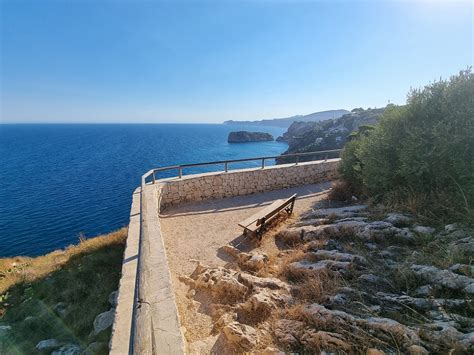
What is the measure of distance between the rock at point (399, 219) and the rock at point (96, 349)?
20.6ft

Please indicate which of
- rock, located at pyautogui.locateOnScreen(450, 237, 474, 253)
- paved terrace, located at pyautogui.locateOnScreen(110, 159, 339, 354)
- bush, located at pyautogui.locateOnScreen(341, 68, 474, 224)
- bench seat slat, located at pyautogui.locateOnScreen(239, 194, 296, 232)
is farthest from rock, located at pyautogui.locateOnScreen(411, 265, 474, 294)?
bench seat slat, located at pyautogui.locateOnScreen(239, 194, 296, 232)

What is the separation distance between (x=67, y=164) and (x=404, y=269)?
55911 millimetres

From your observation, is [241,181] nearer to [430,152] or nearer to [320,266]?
[320,266]

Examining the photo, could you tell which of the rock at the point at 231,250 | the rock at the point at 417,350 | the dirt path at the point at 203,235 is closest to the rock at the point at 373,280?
the rock at the point at 417,350

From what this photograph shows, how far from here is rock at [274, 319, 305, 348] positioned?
114 inches

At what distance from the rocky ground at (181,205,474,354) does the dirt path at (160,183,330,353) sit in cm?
15

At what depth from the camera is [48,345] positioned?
4.65m

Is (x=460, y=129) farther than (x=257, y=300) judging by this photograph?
Yes

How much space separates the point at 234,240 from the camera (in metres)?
6.50

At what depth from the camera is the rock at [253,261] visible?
5012 mm

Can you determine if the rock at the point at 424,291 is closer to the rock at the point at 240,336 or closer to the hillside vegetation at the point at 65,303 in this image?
the rock at the point at 240,336

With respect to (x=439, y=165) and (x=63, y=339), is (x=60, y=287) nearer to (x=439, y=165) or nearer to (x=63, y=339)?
(x=63, y=339)

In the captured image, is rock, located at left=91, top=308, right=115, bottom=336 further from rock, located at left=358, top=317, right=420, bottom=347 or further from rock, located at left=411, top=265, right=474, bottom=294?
rock, located at left=411, top=265, right=474, bottom=294

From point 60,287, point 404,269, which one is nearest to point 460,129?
point 404,269
